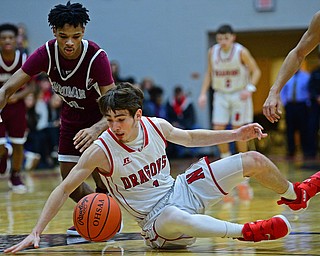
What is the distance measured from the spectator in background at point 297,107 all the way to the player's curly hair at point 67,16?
1071 centimetres

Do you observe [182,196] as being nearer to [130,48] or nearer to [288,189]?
[288,189]

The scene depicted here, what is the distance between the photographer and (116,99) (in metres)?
4.92

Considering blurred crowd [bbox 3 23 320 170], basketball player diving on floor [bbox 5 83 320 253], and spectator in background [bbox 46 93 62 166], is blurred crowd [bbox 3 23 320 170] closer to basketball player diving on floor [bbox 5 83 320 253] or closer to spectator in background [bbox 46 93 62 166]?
spectator in background [bbox 46 93 62 166]

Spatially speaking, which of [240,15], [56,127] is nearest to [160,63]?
[240,15]

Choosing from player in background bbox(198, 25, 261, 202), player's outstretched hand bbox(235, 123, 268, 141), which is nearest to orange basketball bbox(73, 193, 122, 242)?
player's outstretched hand bbox(235, 123, 268, 141)

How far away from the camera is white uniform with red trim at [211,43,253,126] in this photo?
1130 cm

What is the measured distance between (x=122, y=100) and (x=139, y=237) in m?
1.24

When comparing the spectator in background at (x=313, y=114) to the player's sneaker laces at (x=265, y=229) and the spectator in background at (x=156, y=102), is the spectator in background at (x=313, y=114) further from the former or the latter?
the player's sneaker laces at (x=265, y=229)

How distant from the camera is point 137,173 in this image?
5055 mm

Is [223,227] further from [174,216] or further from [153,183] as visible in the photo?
[153,183]

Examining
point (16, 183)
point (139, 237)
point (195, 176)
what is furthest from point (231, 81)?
point (195, 176)

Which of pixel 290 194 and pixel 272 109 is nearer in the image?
pixel 272 109

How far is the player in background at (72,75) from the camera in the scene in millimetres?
5625

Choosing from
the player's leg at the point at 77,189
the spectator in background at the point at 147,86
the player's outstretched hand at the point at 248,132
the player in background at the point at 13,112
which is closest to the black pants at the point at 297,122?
the spectator in background at the point at 147,86
